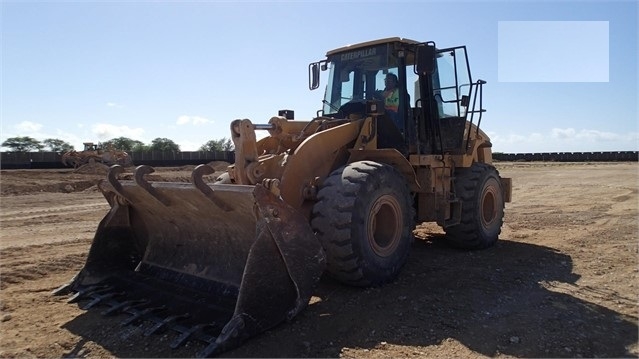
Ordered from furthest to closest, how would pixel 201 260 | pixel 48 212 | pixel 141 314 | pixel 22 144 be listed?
pixel 22 144 → pixel 48 212 → pixel 201 260 → pixel 141 314

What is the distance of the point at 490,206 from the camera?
8.01m

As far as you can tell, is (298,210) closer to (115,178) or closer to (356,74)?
→ (115,178)

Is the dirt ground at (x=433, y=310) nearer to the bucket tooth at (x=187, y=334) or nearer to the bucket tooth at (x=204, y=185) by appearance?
the bucket tooth at (x=187, y=334)

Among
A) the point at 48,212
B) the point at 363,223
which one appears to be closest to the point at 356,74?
the point at 363,223

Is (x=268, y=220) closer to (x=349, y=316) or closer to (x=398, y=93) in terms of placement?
(x=349, y=316)

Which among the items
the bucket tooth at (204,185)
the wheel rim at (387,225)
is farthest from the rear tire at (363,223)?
the bucket tooth at (204,185)

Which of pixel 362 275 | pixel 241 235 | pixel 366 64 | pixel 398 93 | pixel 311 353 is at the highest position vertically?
pixel 366 64

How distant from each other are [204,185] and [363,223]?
5.25ft

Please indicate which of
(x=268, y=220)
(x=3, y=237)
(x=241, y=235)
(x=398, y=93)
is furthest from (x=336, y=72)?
(x=3, y=237)

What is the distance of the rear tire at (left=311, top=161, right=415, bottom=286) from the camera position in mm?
4730

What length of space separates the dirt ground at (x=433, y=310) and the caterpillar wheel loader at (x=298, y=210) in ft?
0.77

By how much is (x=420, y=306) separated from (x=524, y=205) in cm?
968

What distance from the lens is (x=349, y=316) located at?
14.7 ft

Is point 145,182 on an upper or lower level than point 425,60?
lower
